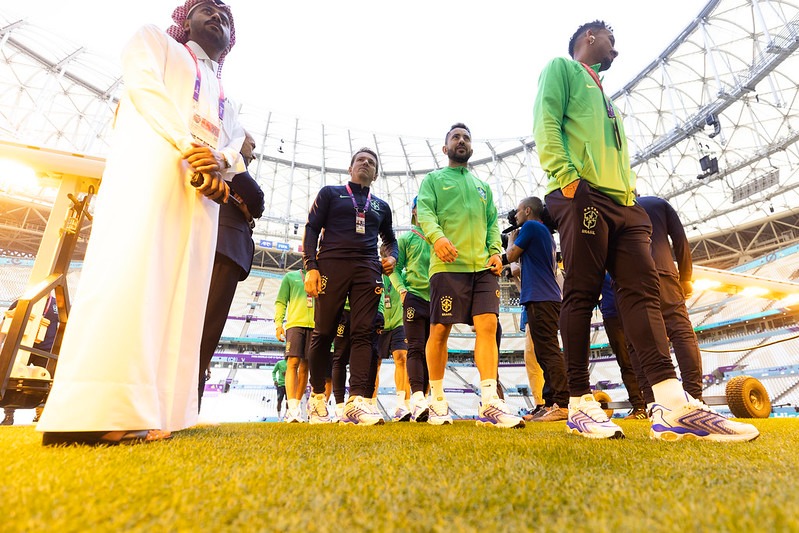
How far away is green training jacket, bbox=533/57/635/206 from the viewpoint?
82.4 inches

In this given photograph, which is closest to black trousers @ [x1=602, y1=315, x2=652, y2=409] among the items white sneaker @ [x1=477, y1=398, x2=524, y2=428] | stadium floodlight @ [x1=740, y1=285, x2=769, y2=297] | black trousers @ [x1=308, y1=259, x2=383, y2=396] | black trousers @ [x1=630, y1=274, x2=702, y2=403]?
black trousers @ [x1=630, y1=274, x2=702, y2=403]

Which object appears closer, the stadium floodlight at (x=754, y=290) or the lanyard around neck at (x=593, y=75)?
the lanyard around neck at (x=593, y=75)

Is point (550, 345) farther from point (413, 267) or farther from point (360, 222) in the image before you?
point (360, 222)

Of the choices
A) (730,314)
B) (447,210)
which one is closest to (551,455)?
(447,210)

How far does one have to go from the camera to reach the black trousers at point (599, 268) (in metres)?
1.96

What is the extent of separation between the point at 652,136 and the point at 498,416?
22.8 m

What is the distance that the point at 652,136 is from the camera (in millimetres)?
20453

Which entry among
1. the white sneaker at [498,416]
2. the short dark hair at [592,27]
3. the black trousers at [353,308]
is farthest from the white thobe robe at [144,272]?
the short dark hair at [592,27]

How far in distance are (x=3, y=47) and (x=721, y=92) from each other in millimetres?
29130

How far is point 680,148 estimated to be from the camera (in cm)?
2166

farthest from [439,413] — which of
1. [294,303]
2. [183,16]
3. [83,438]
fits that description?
[183,16]

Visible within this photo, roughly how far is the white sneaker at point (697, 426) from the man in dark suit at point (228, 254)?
2.14m

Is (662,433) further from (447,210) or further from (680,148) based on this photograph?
(680,148)

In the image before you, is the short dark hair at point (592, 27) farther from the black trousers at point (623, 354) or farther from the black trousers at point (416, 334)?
the black trousers at point (416, 334)
